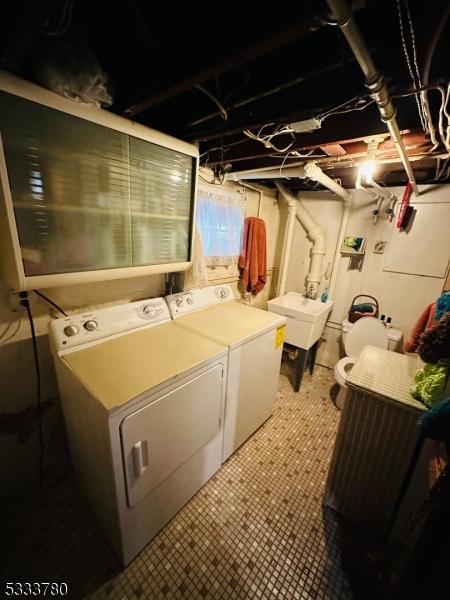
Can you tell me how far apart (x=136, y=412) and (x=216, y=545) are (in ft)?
3.22

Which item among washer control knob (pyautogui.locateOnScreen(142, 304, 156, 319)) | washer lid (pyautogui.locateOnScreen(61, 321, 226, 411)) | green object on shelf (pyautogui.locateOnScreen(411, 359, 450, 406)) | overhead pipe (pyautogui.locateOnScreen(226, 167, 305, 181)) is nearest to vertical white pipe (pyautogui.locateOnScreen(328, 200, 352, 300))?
overhead pipe (pyautogui.locateOnScreen(226, 167, 305, 181))

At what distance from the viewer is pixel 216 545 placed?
132 cm

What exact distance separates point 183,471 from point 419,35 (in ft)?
6.60

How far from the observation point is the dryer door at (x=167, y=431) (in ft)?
3.43

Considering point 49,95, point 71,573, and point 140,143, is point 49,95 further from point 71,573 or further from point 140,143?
point 71,573

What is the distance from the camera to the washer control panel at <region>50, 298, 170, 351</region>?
126cm

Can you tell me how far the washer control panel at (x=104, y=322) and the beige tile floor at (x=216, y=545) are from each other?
1.06 metres

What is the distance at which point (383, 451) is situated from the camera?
125 centimetres

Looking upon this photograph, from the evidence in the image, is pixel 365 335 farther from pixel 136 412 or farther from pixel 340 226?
pixel 136 412

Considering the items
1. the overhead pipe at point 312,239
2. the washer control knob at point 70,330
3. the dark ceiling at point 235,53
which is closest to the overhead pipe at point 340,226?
the overhead pipe at point 312,239

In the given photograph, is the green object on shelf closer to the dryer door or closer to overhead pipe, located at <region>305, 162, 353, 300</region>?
the dryer door

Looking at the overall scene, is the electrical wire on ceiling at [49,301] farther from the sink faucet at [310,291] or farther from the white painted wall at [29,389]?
the sink faucet at [310,291]

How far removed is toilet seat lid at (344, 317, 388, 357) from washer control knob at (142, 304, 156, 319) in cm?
205

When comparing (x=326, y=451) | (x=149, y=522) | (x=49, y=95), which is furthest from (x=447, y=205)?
(x=149, y=522)
